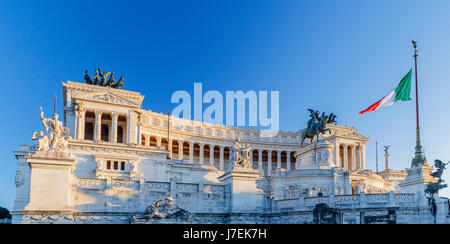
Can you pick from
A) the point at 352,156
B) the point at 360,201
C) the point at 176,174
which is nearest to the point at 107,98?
the point at 176,174

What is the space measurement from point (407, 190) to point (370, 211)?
26.7ft

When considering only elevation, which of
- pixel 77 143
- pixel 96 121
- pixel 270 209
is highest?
pixel 96 121

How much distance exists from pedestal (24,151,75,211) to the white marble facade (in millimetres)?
56

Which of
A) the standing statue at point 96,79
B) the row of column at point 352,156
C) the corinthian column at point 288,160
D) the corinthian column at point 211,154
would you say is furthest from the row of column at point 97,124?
the row of column at point 352,156

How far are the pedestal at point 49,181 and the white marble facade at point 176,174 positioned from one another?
6cm

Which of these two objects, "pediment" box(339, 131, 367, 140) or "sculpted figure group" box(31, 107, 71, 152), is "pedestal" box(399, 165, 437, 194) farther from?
"pediment" box(339, 131, 367, 140)

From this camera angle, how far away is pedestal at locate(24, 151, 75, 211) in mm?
25078

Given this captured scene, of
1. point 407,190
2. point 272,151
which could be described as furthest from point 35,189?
point 272,151

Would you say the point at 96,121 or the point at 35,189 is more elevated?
the point at 96,121

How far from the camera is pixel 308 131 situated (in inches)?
2101

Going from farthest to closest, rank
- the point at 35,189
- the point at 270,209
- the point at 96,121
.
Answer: the point at 96,121 → the point at 270,209 → the point at 35,189
